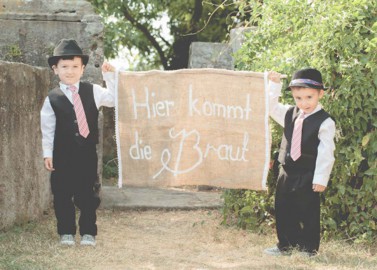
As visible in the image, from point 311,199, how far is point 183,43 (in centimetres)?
936

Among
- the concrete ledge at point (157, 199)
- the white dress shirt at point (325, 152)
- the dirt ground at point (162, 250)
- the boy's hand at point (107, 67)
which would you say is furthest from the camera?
the concrete ledge at point (157, 199)

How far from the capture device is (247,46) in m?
6.72

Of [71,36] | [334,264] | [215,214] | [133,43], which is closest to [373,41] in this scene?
[334,264]

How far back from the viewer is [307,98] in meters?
5.40

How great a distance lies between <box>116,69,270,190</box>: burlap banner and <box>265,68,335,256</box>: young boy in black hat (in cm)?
30

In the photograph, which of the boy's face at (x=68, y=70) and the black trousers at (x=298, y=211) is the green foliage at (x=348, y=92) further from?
the boy's face at (x=68, y=70)

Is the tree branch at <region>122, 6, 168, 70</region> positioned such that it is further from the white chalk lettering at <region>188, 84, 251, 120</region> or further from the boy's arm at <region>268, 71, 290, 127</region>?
the boy's arm at <region>268, 71, 290, 127</region>

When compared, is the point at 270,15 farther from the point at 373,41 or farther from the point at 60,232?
the point at 60,232

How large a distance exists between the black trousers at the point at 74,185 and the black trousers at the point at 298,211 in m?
1.51

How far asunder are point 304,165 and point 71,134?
5.98 ft

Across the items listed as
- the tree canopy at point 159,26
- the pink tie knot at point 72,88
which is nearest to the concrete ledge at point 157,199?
the pink tie knot at point 72,88

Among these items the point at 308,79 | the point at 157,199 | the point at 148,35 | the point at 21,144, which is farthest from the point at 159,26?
the point at 308,79

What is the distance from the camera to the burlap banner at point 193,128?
5746 millimetres

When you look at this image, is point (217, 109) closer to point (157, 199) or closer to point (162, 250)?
point (162, 250)
